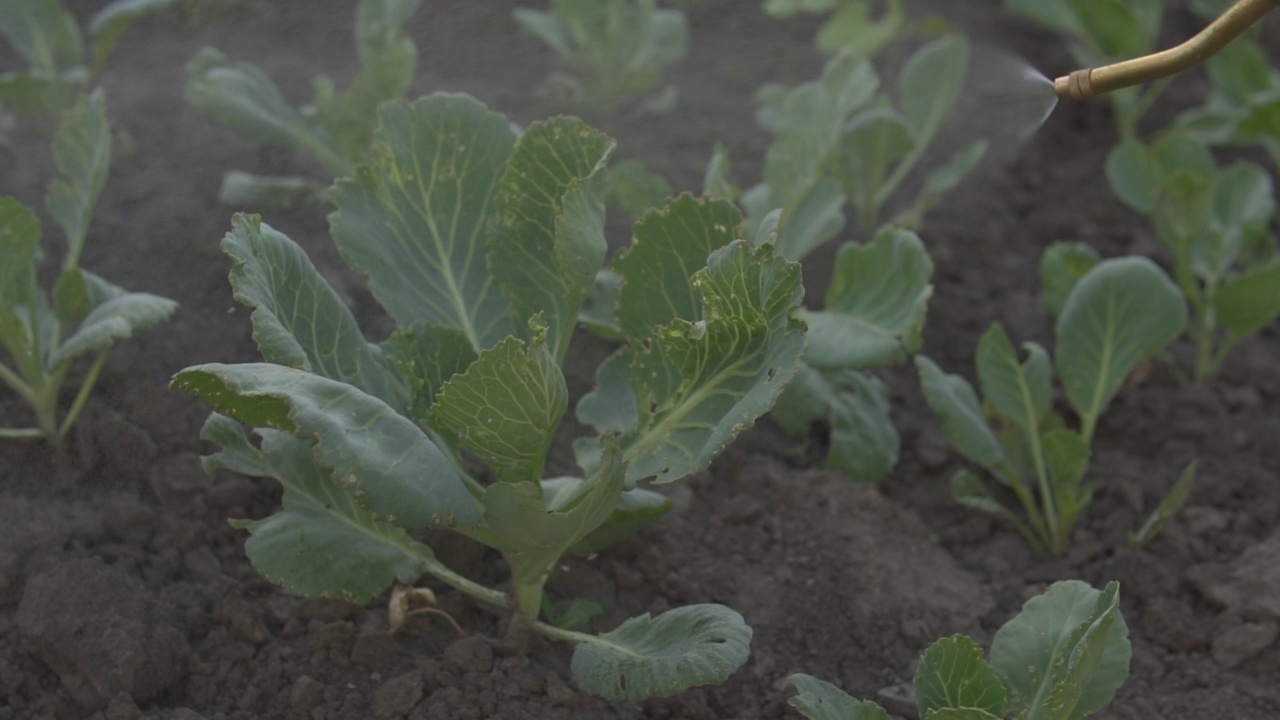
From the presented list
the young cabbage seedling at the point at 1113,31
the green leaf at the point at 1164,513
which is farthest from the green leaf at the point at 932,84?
the green leaf at the point at 1164,513

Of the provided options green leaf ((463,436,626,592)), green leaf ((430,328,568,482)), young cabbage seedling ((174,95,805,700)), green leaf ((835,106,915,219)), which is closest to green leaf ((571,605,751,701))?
young cabbage seedling ((174,95,805,700))

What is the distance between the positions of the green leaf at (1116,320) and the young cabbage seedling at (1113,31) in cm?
139

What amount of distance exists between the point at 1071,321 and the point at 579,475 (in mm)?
949

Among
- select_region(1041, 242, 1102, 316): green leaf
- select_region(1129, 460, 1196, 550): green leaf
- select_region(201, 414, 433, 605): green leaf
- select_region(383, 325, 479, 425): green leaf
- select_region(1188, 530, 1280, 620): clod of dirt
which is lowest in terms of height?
select_region(1188, 530, 1280, 620): clod of dirt

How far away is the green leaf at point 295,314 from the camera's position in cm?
161

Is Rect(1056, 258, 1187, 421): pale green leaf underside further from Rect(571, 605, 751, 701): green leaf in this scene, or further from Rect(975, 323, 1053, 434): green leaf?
Rect(571, 605, 751, 701): green leaf

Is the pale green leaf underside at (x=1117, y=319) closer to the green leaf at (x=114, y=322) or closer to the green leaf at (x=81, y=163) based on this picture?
the green leaf at (x=114, y=322)

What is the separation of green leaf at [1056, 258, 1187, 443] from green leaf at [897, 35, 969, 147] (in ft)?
2.78

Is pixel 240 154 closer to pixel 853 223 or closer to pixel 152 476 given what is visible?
pixel 152 476

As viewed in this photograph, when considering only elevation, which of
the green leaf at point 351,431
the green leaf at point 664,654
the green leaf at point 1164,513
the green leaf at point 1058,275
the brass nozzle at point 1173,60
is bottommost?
the green leaf at point 1164,513

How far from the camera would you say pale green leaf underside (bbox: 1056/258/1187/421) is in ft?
8.03

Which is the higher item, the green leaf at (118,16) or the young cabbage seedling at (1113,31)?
the green leaf at (118,16)

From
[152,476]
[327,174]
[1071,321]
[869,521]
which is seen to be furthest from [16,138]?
[1071,321]

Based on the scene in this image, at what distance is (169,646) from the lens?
1899mm
